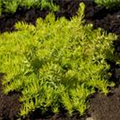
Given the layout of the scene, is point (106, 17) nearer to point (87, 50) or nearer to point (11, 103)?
point (87, 50)

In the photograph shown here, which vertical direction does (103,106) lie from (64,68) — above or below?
below

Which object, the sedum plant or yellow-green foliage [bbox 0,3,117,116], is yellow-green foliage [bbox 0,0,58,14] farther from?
yellow-green foliage [bbox 0,3,117,116]

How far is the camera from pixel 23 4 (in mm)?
5660

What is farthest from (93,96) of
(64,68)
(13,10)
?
(13,10)

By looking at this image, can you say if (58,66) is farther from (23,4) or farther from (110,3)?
(23,4)

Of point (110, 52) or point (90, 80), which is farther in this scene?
point (110, 52)

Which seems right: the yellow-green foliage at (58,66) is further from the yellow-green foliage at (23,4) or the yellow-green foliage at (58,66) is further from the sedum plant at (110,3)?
the yellow-green foliage at (23,4)

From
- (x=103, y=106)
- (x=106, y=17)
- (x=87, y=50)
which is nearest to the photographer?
(x=103, y=106)

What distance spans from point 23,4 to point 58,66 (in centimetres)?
198

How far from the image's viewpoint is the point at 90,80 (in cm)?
390

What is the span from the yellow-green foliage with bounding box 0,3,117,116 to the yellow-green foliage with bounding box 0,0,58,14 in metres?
1.17

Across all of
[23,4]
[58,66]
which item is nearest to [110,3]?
[23,4]

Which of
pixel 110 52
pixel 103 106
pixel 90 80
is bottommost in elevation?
pixel 103 106

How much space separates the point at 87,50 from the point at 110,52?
27cm
